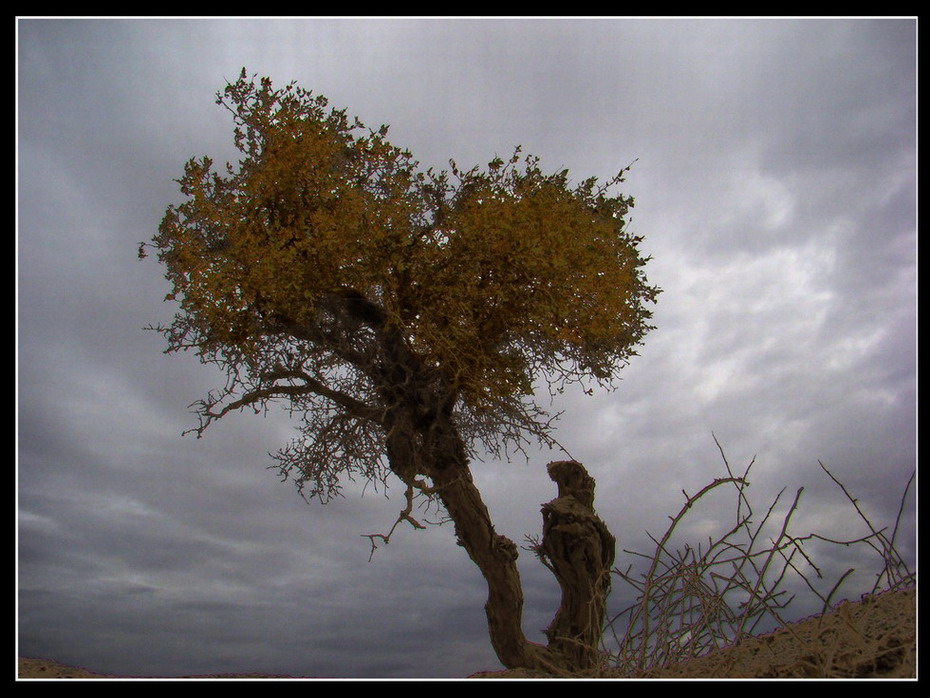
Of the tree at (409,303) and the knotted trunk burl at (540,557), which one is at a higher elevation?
the tree at (409,303)

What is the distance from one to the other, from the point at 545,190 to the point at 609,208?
1172 millimetres

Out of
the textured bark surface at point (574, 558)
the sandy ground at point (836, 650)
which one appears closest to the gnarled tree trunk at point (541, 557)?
the textured bark surface at point (574, 558)

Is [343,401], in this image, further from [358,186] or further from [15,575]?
[15,575]

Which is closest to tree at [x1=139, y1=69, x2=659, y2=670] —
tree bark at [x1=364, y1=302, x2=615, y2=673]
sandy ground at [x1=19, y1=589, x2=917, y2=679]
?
A: tree bark at [x1=364, y1=302, x2=615, y2=673]

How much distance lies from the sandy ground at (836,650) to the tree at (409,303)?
435cm

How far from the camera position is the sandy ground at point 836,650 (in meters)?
2.63

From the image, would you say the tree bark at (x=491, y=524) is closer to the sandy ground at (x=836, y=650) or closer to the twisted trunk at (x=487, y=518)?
the twisted trunk at (x=487, y=518)

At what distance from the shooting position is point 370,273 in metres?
7.36

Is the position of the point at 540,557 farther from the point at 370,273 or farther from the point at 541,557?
the point at 370,273

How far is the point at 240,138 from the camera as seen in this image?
810 centimetres

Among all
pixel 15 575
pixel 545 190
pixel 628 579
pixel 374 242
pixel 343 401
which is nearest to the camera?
pixel 628 579

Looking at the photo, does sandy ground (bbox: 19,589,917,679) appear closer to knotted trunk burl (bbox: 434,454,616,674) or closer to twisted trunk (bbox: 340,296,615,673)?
twisted trunk (bbox: 340,296,615,673)

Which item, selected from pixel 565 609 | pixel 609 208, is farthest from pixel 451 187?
pixel 565 609

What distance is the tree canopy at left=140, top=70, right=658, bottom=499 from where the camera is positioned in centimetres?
742
